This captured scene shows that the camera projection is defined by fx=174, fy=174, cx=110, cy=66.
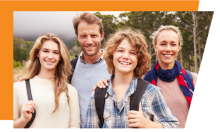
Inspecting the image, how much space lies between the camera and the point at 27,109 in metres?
2.59

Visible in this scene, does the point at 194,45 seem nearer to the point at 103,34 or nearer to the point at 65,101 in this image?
the point at 103,34

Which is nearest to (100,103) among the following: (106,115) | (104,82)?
(106,115)

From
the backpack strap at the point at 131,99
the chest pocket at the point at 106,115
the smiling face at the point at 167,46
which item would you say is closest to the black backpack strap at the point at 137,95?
the backpack strap at the point at 131,99

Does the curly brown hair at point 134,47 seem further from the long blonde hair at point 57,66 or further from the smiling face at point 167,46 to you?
the long blonde hair at point 57,66

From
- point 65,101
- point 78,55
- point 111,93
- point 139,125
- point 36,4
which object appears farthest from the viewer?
point 78,55

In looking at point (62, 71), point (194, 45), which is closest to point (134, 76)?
point (62, 71)

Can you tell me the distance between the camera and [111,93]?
2.56 meters

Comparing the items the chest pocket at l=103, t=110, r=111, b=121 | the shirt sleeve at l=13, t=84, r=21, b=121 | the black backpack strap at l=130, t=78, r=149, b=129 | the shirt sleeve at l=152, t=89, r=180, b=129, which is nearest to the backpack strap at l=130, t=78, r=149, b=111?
the black backpack strap at l=130, t=78, r=149, b=129

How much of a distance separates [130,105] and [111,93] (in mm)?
331

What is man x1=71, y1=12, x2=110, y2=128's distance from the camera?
10.4 feet

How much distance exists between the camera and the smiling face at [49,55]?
9.60 ft

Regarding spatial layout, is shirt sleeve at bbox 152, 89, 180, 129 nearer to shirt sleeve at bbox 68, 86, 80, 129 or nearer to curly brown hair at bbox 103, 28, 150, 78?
curly brown hair at bbox 103, 28, 150, 78

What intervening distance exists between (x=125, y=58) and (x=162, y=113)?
0.96 m

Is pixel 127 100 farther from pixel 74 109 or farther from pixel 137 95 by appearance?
pixel 74 109
